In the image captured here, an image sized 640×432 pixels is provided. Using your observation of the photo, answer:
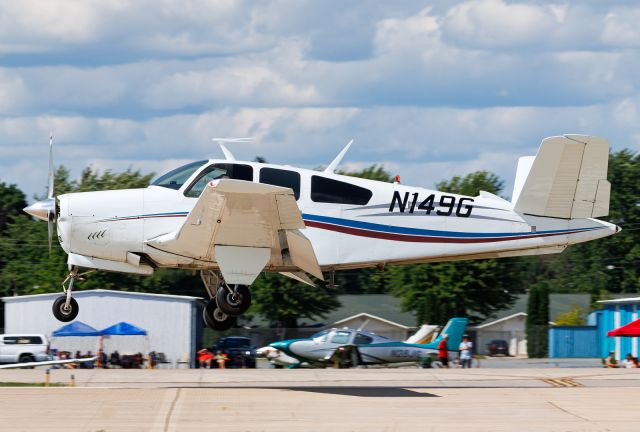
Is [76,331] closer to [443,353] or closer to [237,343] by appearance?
[237,343]

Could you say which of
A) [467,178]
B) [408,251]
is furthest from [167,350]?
[467,178]

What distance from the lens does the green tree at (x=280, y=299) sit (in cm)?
4847

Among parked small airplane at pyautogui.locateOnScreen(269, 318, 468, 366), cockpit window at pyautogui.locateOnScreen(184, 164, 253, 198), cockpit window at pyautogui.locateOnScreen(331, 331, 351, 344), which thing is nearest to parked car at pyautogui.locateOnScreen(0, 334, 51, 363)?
parked small airplane at pyautogui.locateOnScreen(269, 318, 468, 366)

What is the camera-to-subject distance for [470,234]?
60.3 feet

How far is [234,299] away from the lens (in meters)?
18.1

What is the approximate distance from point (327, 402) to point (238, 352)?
17.4 m

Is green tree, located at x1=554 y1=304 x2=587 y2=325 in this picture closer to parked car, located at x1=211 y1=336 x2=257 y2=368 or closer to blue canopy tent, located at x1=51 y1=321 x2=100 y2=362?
parked car, located at x1=211 y1=336 x2=257 y2=368

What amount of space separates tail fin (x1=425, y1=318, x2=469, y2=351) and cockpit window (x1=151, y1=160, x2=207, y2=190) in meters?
14.2

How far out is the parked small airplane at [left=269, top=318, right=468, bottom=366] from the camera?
94.9ft

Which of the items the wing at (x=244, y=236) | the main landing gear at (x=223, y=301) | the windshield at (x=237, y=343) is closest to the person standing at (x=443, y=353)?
the windshield at (x=237, y=343)

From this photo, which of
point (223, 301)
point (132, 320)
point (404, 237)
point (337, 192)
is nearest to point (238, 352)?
point (132, 320)

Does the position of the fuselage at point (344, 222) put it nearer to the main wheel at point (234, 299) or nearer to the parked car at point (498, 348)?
the main wheel at point (234, 299)

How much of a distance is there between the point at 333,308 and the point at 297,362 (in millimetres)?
22026

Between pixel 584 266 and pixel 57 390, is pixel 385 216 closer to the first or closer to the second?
pixel 57 390
